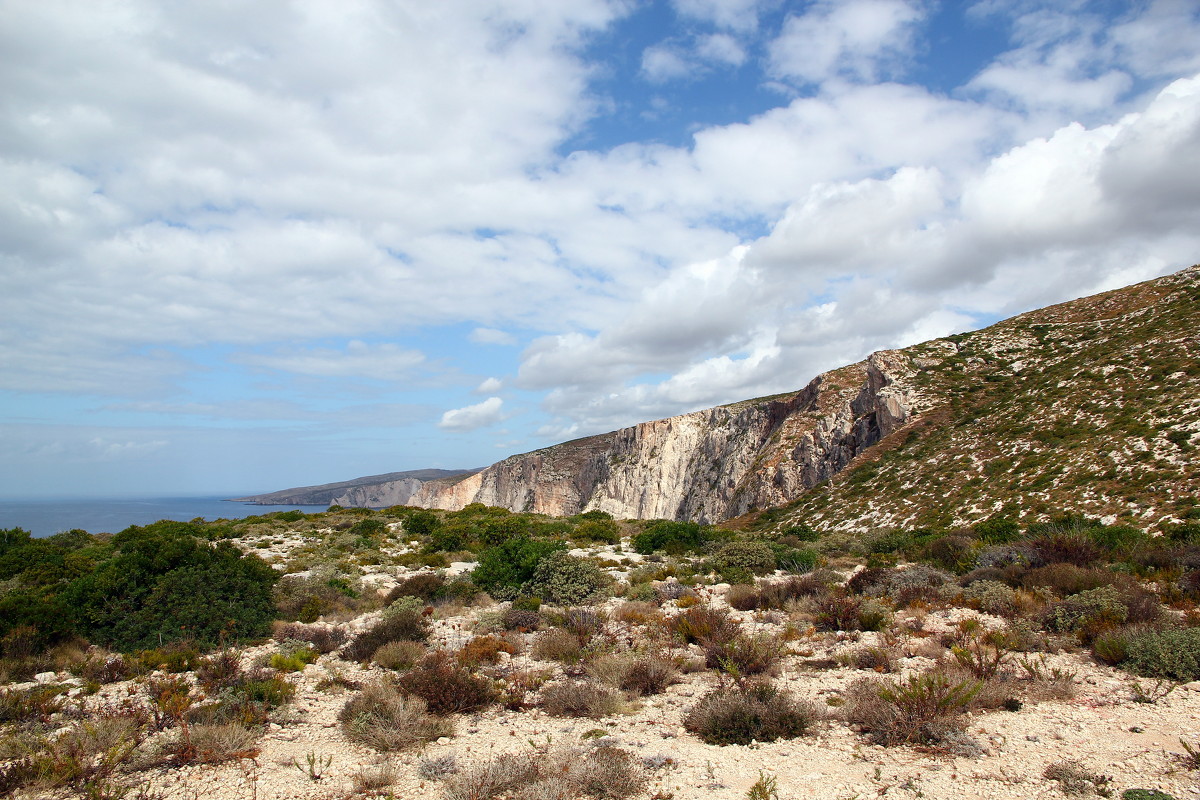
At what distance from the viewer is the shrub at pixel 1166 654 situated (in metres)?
6.84

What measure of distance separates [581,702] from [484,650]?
8.74 ft

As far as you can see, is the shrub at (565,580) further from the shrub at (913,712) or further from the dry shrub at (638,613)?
the shrub at (913,712)

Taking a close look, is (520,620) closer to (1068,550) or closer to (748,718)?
(748,718)

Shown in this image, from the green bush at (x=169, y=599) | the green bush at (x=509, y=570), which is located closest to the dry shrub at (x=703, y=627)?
the green bush at (x=509, y=570)

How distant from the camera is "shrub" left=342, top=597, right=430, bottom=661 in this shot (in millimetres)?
9484

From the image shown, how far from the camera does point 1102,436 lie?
24125 mm

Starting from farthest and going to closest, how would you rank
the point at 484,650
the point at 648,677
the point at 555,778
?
1. the point at 484,650
2. the point at 648,677
3. the point at 555,778

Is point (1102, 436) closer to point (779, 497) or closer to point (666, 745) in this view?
point (779, 497)

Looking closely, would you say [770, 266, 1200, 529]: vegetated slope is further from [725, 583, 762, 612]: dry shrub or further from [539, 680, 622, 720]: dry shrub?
[539, 680, 622, 720]: dry shrub

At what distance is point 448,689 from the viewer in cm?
732

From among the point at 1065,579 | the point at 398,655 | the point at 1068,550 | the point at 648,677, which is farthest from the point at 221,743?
the point at 1068,550

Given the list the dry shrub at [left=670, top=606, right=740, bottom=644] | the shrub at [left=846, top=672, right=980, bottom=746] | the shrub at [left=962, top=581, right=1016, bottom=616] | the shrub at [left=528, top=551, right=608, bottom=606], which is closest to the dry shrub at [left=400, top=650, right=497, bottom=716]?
the dry shrub at [left=670, top=606, right=740, bottom=644]

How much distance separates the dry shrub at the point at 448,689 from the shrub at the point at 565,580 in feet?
17.3

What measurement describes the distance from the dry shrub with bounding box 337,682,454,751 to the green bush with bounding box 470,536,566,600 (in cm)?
671
